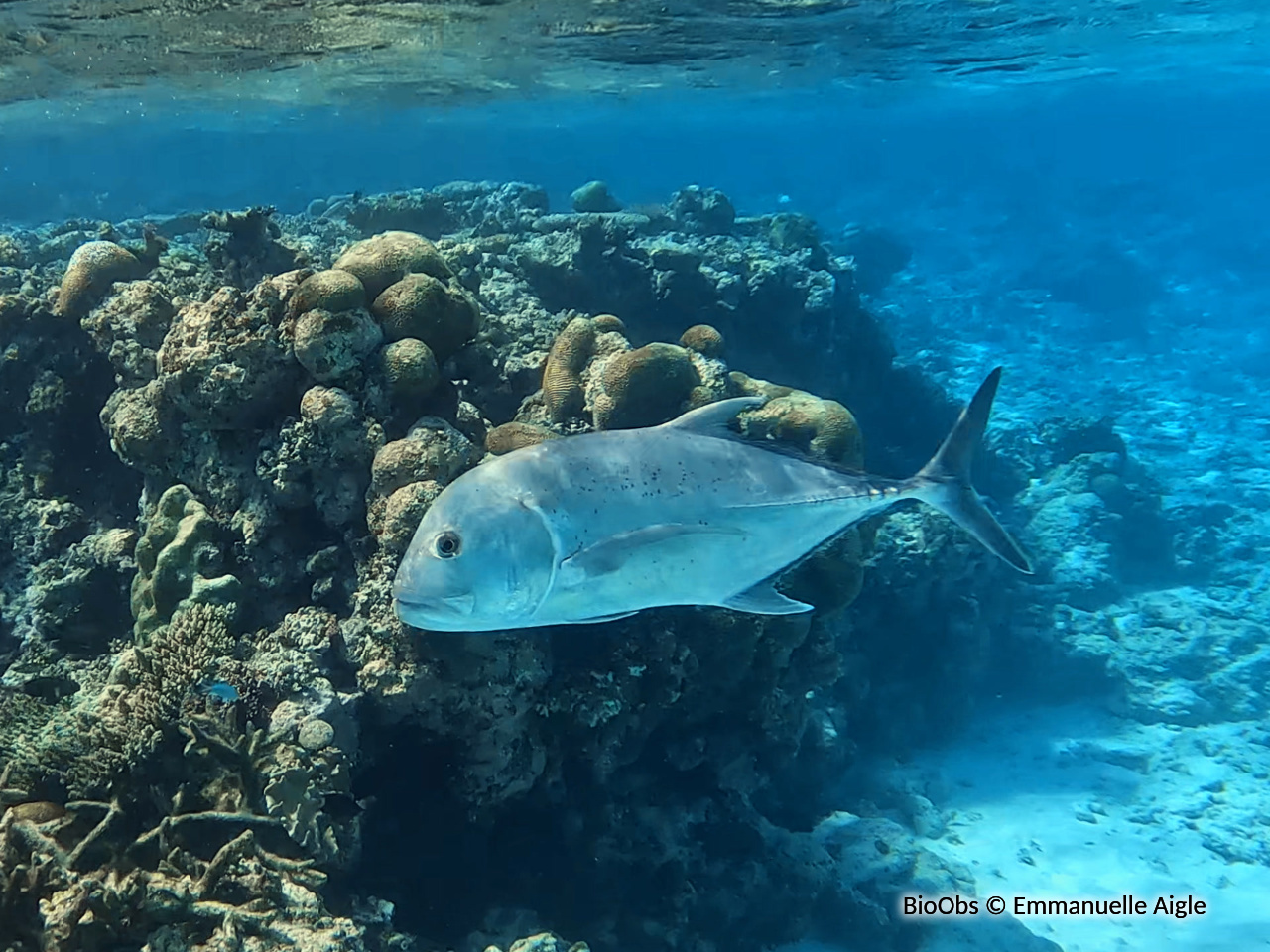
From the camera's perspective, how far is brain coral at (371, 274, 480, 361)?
18.6ft

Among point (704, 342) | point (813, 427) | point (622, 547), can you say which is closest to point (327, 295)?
point (704, 342)

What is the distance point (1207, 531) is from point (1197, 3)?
1629 centimetres

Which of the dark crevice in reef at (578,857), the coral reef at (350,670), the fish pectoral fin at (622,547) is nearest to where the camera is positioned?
the fish pectoral fin at (622,547)

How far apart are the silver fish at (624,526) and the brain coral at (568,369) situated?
343cm

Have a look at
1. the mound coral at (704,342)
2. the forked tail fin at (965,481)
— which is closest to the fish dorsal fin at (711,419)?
the forked tail fin at (965,481)

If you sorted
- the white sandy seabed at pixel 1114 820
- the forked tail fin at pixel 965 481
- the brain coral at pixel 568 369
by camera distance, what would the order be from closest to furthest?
the forked tail fin at pixel 965 481 < the brain coral at pixel 568 369 < the white sandy seabed at pixel 1114 820

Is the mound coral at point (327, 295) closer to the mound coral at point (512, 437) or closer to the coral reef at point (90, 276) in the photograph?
the mound coral at point (512, 437)

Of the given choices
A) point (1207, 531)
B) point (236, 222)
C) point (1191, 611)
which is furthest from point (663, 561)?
Result: point (1207, 531)

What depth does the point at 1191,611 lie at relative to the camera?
12555 mm

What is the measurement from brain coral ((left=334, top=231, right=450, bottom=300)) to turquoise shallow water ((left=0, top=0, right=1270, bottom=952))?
0.09 ft

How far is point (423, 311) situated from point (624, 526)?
12.1 ft

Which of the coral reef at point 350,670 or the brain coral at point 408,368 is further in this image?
the brain coral at point 408,368

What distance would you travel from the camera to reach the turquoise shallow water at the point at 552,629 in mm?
4395

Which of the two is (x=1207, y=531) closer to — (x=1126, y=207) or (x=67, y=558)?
(x=67, y=558)
